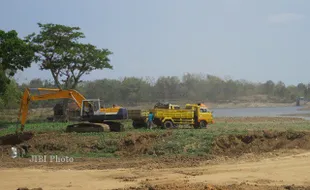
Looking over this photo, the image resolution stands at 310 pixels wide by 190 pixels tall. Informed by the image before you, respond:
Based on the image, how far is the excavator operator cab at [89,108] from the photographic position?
29734mm

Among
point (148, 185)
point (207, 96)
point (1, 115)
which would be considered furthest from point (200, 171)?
point (207, 96)

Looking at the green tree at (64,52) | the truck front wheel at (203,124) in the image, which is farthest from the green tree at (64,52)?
the truck front wheel at (203,124)

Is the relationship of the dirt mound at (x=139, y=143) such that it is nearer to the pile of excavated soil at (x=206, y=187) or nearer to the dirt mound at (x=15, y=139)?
the dirt mound at (x=15, y=139)

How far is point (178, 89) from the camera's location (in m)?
113

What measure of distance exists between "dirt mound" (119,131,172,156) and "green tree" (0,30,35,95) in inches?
769

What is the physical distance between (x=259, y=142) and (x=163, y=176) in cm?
977

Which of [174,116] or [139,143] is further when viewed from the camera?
[174,116]

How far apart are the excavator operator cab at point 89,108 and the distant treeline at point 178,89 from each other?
4994 cm

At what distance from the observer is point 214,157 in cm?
2173

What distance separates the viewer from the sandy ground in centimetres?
1509

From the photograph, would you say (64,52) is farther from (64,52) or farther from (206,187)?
(206,187)
